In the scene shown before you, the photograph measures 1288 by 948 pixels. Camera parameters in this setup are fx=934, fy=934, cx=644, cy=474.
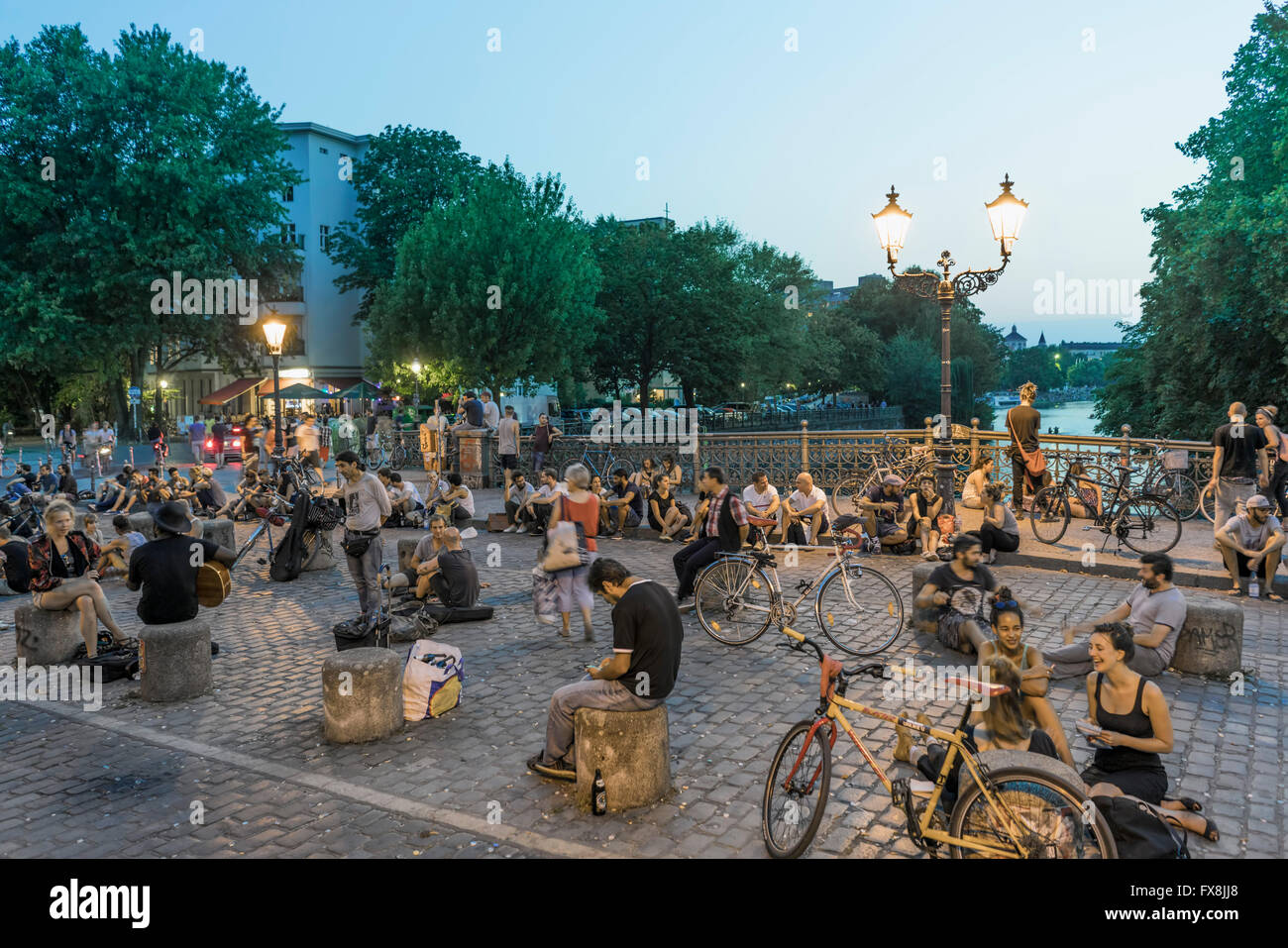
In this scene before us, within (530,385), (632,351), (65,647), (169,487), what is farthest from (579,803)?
(632,351)

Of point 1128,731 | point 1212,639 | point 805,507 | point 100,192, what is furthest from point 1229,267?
point 100,192

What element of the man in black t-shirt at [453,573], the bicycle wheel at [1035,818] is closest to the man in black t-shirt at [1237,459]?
the man in black t-shirt at [453,573]

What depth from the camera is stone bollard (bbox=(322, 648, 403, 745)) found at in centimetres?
685

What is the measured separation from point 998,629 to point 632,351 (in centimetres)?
4295

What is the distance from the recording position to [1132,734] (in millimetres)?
5219

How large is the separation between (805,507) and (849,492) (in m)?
5.99

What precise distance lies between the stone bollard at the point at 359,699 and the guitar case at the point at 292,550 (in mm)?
6898

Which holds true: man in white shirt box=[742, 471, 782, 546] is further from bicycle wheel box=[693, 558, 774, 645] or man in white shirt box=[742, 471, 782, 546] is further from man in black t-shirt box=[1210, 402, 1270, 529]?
man in black t-shirt box=[1210, 402, 1270, 529]

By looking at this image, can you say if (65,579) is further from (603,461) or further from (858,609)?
(603,461)

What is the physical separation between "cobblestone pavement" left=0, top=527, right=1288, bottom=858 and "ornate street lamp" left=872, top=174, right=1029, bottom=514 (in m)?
4.26

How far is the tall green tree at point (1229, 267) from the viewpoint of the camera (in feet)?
74.5

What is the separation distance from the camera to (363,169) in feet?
171
